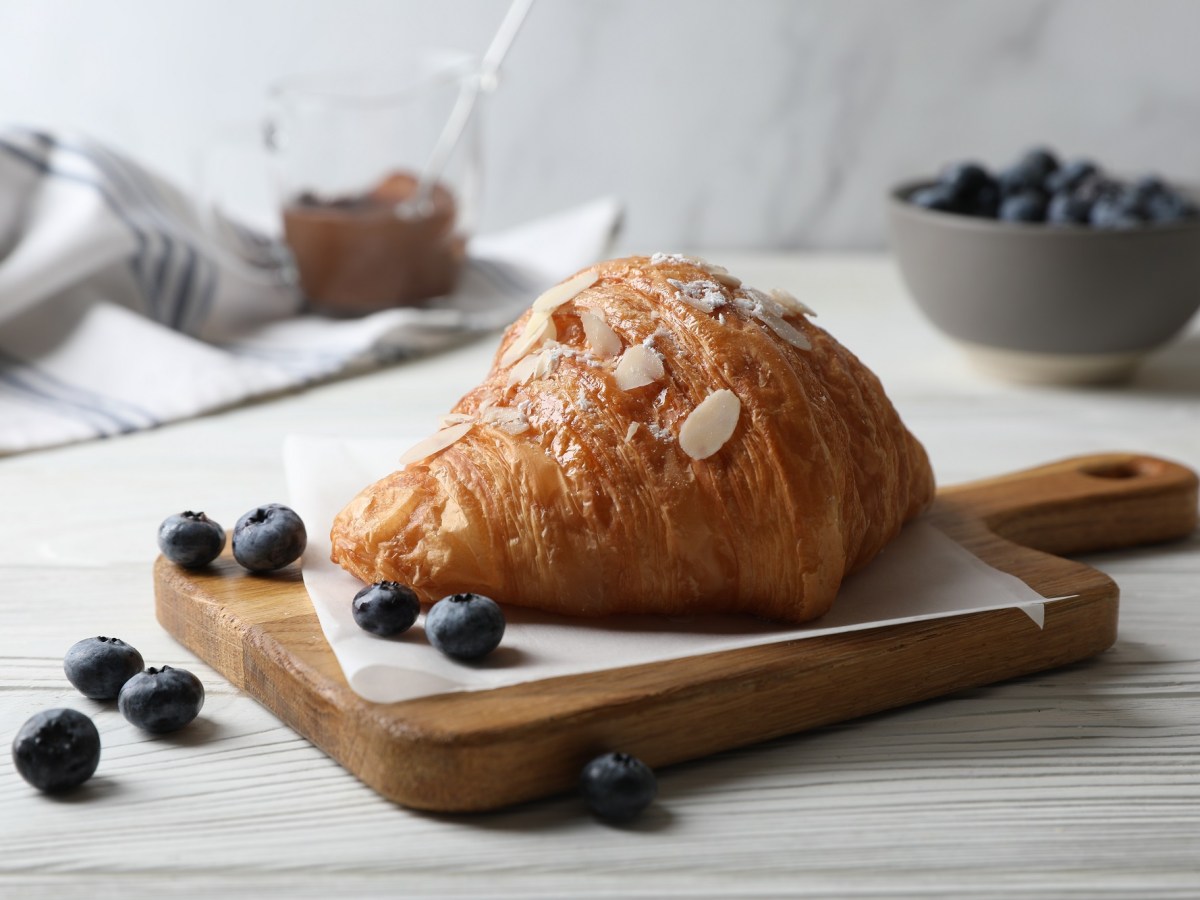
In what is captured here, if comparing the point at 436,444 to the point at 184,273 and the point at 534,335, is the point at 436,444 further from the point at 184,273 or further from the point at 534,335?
the point at 184,273

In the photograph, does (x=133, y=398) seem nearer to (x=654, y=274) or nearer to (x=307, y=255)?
(x=307, y=255)

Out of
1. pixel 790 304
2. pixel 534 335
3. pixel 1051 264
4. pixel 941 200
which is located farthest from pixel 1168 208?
pixel 534 335

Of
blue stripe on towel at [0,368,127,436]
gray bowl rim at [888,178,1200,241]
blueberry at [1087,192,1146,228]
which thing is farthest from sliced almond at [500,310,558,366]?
blueberry at [1087,192,1146,228]

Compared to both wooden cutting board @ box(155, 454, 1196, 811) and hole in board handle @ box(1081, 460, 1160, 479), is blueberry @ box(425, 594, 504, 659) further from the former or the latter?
hole in board handle @ box(1081, 460, 1160, 479)

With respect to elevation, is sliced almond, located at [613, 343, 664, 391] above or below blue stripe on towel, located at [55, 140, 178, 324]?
above

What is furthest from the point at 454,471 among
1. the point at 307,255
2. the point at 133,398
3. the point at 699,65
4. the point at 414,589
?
the point at 699,65
